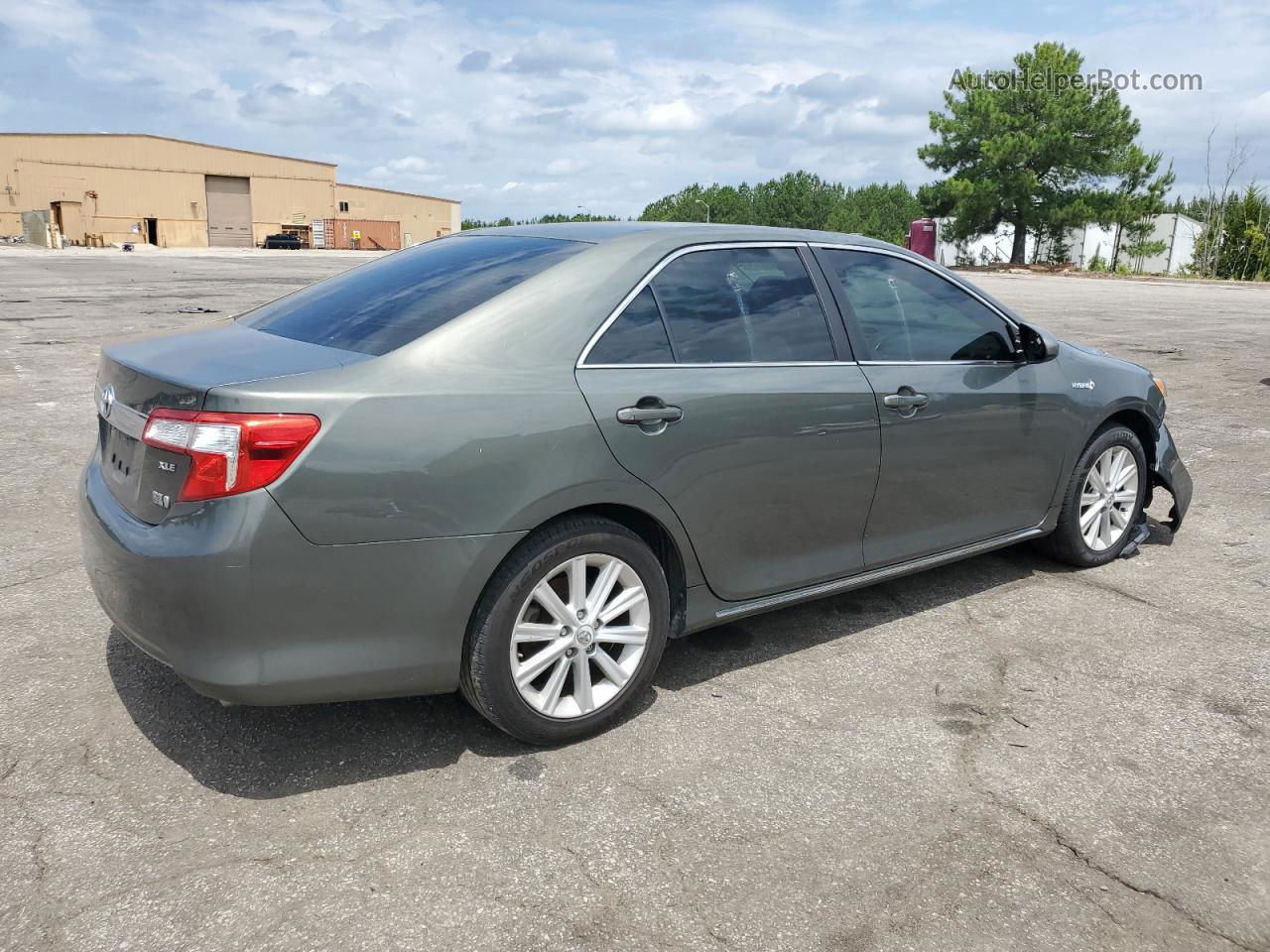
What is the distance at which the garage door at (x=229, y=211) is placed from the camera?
78.2m

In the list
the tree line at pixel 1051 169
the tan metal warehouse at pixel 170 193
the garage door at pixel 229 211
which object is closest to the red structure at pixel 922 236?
the tree line at pixel 1051 169

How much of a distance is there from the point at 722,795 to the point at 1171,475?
3.52 m

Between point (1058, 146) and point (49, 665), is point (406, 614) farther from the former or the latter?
point (1058, 146)

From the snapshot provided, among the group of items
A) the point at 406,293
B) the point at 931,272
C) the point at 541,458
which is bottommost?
the point at 541,458

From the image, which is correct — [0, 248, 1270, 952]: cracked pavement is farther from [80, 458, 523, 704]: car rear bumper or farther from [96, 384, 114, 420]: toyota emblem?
[96, 384, 114, 420]: toyota emblem

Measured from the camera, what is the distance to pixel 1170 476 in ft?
17.5

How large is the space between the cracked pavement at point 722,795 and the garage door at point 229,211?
81.4 meters

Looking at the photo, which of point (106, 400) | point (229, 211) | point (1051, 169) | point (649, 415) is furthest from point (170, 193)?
point (649, 415)

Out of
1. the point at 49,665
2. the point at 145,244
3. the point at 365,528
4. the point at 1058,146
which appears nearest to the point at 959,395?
the point at 365,528

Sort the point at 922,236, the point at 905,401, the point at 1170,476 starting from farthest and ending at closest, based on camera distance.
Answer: the point at 922,236 < the point at 1170,476 < the point at 905,401

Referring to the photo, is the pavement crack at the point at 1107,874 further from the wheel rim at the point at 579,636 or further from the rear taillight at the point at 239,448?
the rear taillight at the point at 239,448

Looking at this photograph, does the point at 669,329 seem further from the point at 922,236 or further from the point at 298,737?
the point at 922,236

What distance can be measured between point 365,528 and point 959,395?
2525mm

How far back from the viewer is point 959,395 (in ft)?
13.9
